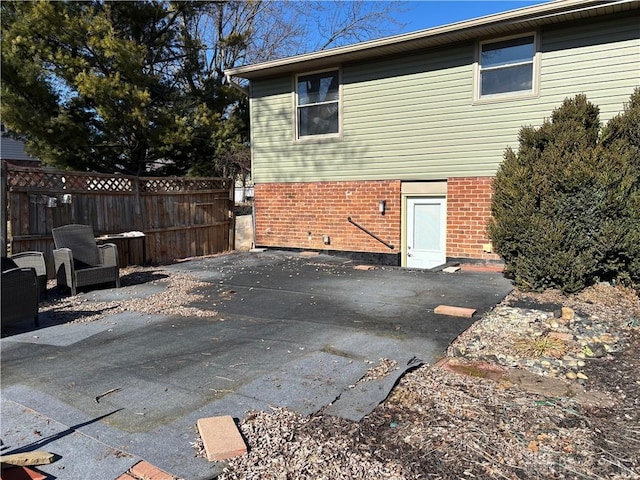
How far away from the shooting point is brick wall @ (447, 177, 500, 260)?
8.79 m

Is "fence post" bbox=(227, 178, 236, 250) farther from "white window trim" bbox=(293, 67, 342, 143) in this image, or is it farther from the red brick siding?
"white window trim" bbox=(293, 67, 342, 143)

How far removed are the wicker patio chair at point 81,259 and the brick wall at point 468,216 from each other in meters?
6.30

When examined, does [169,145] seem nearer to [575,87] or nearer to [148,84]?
[148,84]

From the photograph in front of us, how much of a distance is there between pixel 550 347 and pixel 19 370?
15.9 feet

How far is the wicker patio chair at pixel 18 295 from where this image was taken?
5.08 m

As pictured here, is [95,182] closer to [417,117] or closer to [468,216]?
[417,117]

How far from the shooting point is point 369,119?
396 inches

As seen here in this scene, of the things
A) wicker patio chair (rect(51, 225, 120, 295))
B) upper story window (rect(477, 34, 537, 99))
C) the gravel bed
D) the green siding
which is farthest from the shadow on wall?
the gravel bed

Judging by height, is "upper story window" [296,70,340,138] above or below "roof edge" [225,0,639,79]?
below

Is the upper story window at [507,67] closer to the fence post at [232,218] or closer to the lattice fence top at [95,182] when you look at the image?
the fence post at [232,218]

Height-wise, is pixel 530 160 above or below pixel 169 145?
below

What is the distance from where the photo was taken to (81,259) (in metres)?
7.66

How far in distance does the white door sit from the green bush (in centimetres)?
276

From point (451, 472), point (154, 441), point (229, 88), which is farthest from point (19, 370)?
point (229, 88)
